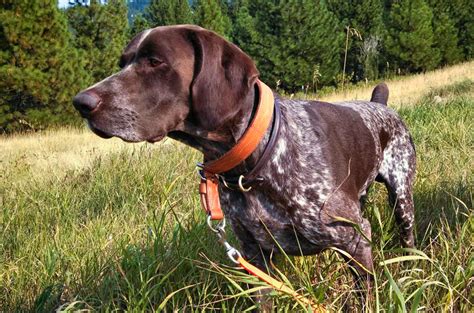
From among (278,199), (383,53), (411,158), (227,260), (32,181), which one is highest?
(278,199)

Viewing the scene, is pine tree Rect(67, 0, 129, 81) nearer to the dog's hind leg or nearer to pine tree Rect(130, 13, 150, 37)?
A: pine tree Rect(130, 13, 150, 37)

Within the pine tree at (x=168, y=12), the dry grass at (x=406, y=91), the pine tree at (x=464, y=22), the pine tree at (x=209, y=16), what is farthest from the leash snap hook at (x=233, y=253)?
the pine tree at (x=464, y=22)

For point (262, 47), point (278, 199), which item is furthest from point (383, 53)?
point (278, 199)

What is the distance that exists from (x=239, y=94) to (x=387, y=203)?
200cm

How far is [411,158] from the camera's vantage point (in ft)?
11.8

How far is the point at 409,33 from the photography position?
2670 centimetres

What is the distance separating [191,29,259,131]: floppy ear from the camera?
2148 millimetres

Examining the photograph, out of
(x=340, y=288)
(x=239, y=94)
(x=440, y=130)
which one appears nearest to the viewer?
(x=239, y=94)

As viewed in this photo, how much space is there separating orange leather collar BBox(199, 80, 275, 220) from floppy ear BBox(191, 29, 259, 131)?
0.14 meters

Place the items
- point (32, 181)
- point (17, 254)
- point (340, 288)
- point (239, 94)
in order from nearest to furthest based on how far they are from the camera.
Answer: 1. point (239, 94)
2. point (340, 288)
3. point (17, 254)
4. point (32, 181)

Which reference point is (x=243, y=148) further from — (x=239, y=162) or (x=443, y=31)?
(x=443, y=31)

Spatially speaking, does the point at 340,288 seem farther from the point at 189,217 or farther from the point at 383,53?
the point at 383,53

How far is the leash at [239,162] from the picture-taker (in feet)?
7.30

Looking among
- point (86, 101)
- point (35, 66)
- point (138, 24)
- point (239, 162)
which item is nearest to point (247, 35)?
point (138, 24)
